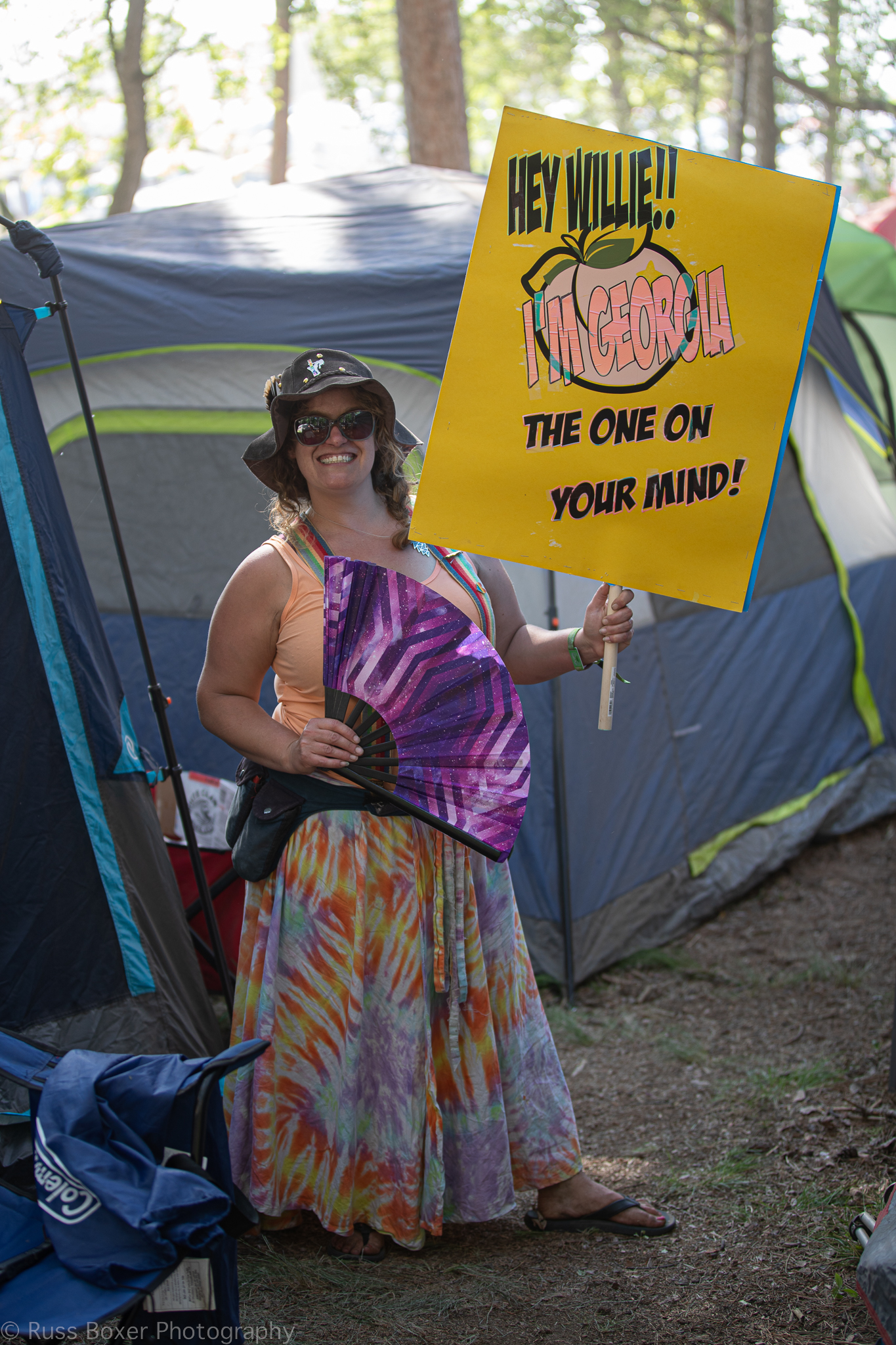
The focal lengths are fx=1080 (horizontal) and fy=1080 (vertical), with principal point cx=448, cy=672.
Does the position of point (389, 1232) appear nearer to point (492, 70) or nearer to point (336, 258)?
point (336, 258)

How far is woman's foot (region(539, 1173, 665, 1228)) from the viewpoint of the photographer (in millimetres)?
2164

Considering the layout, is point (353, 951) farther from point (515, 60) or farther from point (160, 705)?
point (515, 60)

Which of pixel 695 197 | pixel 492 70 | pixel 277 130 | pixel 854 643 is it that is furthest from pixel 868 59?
pixel 695 197

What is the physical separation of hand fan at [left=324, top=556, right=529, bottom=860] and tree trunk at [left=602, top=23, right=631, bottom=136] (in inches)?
750

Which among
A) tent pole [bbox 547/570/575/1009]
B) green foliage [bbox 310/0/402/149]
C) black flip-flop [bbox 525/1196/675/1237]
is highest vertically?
green foliage [bbox 310/0/402/149]

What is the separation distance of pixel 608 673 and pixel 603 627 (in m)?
0.10

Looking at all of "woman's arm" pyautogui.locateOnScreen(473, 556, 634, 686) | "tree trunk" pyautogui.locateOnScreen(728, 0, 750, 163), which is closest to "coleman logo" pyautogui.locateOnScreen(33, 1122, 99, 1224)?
"woman's arm" pyautogui.locateOnScreen(473, 556, 634, 686)

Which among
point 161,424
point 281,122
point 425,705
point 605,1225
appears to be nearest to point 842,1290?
point 605,1225

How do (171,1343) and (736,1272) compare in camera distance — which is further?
(736,1272)

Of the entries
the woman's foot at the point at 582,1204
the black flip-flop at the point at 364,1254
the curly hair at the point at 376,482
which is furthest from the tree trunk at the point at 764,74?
the black flip-flop at the point at 364,1254

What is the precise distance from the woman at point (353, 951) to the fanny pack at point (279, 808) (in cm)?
1

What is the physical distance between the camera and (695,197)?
1871 mm

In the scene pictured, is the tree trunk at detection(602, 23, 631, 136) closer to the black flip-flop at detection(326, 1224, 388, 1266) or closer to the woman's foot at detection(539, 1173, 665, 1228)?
the woman's foot at detection(539, 1173, 665, 1228)

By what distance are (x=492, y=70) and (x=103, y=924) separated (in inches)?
1067
